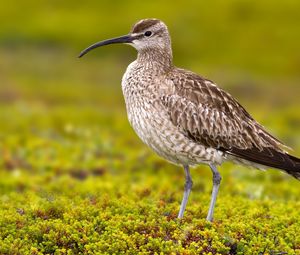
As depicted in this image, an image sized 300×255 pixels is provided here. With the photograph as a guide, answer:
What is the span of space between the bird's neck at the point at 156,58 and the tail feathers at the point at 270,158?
1.99m

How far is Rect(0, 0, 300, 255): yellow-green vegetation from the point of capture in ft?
33.0

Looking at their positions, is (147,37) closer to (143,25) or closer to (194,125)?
(143,25)

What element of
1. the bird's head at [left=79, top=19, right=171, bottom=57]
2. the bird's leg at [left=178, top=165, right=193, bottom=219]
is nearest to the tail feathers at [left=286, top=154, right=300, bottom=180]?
the bird's leg at [left=178, top=165, right=193, bottom=219]

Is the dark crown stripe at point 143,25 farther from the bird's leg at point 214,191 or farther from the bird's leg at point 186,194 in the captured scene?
the bird's leg at point 214,191

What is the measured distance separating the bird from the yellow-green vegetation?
3.18 feet

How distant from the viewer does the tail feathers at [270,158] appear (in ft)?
37.0

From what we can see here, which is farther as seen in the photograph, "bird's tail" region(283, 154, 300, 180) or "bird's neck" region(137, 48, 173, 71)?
"bird's neck" region(137, 48, 173, 71)

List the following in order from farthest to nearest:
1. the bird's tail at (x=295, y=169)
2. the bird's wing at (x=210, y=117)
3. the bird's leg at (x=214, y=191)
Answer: the bird's tail at (x=295, y=169)
the bird's wing at (x=210, y=117)
the bird's leg at (x=214, y=191)

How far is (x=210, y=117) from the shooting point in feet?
37.3

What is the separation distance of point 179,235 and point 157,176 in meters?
8.19

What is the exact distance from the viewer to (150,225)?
10.3 metres

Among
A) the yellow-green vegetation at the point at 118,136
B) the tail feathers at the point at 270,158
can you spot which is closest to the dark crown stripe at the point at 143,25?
the tail feathers at the point at 270,158

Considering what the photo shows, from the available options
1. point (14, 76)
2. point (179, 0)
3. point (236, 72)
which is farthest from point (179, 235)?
point (179, 0)

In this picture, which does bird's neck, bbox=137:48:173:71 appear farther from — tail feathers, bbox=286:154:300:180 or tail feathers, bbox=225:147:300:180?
tail feathers, bbox=286:154:300:180
